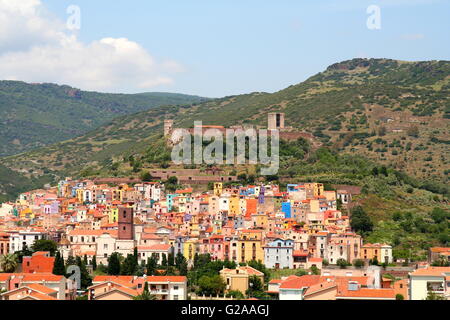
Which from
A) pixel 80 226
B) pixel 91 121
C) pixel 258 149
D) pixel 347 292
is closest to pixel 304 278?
pixel 347 292

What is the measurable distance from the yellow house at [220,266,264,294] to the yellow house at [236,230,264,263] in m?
3.71

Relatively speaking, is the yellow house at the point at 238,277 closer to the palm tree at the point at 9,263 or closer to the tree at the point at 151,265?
the tree at the point at 151,265

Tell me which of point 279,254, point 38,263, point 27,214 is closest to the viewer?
point 38,263

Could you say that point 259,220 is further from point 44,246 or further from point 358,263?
point 44,246

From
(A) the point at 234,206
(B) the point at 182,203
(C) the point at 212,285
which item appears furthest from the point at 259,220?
(C) the point at 212,285

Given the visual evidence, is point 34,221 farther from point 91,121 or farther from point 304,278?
point 91,121

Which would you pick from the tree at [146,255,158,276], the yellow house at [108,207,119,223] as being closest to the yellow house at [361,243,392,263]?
the tree at [146,255,158,276]

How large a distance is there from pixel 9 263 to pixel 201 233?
8620mm

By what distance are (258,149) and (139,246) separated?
2188cm

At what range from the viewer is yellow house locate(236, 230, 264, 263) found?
1385 inches

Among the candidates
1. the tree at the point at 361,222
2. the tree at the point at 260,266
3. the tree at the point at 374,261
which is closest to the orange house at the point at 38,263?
the tree at the point at 260,266

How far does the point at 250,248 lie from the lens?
35.4 meters

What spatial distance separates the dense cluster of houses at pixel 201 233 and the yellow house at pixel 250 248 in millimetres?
37

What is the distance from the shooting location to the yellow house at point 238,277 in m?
29.6
